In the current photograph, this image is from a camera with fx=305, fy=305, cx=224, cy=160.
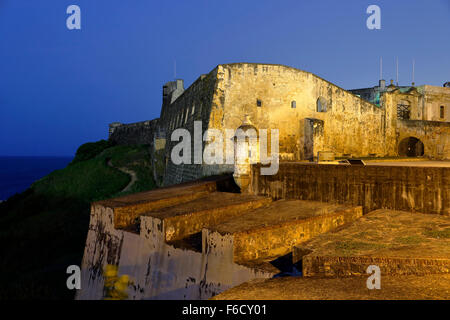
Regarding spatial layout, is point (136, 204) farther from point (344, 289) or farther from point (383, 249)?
point (344, 289)

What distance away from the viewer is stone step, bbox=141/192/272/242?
18.1ft

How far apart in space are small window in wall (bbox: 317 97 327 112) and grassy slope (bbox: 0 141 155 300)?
1317cm

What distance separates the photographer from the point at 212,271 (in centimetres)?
465

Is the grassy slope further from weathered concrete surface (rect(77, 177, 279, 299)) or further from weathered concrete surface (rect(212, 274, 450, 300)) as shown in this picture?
weathered concrete surface (rect(212, 274, 450, 300))

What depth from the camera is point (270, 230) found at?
Answer: 193 inches

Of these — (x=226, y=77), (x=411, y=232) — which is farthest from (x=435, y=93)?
(x=411, y=232)

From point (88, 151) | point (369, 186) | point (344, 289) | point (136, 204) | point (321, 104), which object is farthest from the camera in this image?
point (88, 151)

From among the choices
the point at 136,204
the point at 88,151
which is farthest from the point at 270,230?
the point at 88,151

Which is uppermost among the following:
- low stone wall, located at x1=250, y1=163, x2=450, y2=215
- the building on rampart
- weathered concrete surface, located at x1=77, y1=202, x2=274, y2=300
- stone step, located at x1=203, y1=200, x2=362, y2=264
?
the building on rampart

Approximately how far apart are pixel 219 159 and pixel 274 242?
819 centimetres

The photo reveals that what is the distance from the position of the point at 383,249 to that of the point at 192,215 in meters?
3.38

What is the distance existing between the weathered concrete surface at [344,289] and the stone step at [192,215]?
110 inches

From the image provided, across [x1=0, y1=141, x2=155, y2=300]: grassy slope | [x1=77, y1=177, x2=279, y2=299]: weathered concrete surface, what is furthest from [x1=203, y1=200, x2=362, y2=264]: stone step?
[x1=0, y1=141, x2=155, y2=300]: grassy slope

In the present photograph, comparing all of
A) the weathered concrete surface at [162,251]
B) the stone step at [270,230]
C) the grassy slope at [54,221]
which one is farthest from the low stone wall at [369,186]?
the grassy slope at [54,221]
